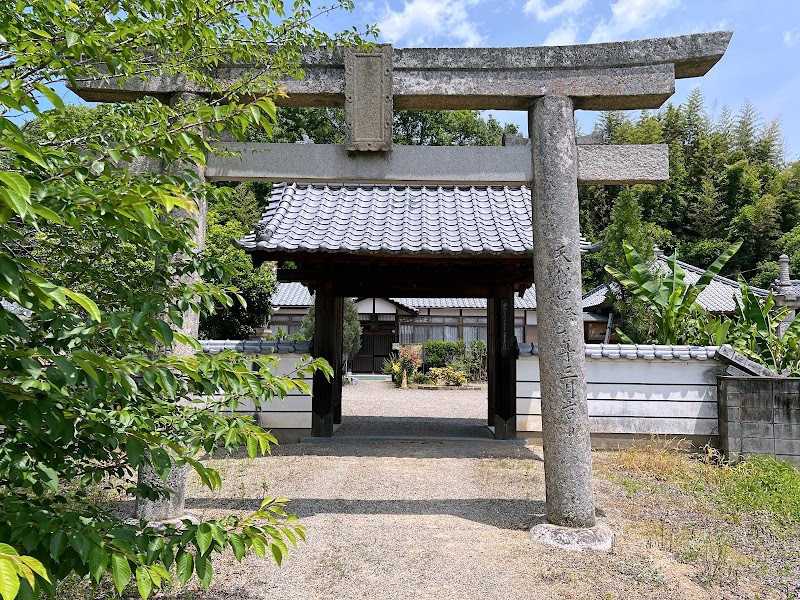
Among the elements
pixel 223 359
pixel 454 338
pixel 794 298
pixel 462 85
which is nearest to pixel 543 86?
pixel 462 85

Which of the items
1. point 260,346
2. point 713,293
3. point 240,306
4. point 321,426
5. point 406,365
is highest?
point 713,293

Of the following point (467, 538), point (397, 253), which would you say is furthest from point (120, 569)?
point (397, 253)

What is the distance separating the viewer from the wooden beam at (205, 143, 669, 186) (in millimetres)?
4828

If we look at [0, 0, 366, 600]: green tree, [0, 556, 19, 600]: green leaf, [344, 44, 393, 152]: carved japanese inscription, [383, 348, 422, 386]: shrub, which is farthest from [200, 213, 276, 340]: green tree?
[0, 556, 19, 600]: green leaf

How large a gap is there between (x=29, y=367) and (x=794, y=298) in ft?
70.1

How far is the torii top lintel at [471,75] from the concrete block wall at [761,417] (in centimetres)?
428

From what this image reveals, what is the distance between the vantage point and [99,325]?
173 centimetres

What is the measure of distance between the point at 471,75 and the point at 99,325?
13.1 ft

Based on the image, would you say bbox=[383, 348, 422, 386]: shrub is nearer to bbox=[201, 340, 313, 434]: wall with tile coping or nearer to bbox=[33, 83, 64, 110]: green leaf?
bbox=[201, 340, 313, 434]: wall with tile coping

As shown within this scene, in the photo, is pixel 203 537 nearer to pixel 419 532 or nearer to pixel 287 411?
pixel 419 532

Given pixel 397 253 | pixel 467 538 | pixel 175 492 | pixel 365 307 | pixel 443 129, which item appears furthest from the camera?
pixel 443 129

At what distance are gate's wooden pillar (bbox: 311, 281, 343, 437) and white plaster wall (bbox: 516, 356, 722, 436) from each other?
316cm

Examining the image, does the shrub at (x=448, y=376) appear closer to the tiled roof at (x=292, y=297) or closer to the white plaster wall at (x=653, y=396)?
the tiled roof at (x=292, y=297)

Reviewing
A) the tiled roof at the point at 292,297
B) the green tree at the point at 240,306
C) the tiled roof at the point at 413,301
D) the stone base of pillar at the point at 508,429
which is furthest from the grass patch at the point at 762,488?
the tiled roof at the point at 292,297
